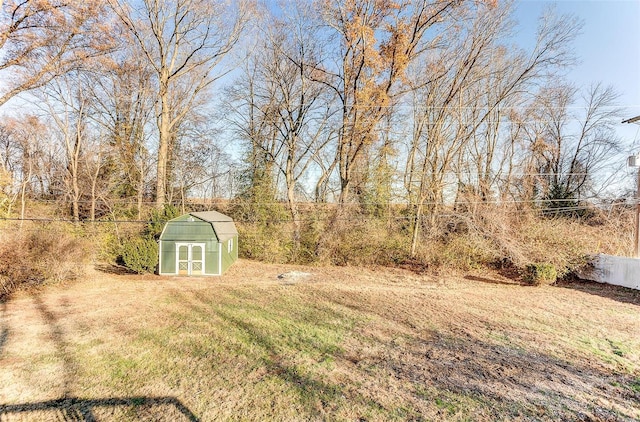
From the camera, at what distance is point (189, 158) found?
18.1 meters

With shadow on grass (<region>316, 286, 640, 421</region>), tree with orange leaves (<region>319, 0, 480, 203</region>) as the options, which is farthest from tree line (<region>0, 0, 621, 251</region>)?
shadow on grass (<region>316, 286, 640, 421</region>)

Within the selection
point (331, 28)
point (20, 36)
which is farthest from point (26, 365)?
point (331, 28)

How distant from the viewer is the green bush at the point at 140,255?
11227mm

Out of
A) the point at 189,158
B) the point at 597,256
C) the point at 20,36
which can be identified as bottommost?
the point at 597,256

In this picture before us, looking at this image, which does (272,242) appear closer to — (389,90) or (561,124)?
(389,90)

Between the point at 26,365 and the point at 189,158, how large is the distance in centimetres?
1526

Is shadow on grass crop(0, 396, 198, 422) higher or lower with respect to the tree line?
lower

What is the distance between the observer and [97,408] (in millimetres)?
3311

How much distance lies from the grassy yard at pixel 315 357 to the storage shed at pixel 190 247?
2929mm

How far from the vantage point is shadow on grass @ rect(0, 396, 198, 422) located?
3.20 metres

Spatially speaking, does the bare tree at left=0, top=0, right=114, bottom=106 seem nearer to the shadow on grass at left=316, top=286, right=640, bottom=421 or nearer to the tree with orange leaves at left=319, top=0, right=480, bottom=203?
the tree with orange leaves at left=319, top=0, right=480, bottom=203

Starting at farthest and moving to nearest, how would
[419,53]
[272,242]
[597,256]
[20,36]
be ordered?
[272,242], [419,53], [597,256], [20,36]

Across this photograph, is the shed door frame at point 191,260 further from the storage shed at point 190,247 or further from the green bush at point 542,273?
the green bush at point 542,273

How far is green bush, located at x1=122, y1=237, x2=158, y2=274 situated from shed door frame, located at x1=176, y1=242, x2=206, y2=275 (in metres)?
0.82
